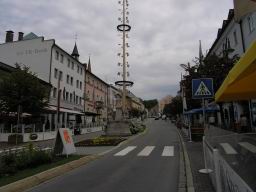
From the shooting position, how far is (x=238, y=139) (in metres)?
5.09

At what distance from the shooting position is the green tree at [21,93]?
29188 mm

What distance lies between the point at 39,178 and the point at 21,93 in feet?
69.5

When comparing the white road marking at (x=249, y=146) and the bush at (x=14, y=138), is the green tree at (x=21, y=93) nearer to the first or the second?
the bush at (x=14, y=138)

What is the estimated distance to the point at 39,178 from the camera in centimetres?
961

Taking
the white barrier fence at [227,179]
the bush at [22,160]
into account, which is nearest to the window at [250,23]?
the bush at [22,160]

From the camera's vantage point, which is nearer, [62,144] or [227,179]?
[227,179]

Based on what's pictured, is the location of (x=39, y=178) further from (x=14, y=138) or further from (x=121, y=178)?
(x=14, y=138)

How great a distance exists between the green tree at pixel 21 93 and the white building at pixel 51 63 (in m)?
12.4

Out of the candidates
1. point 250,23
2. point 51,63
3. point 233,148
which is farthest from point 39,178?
point 51,63

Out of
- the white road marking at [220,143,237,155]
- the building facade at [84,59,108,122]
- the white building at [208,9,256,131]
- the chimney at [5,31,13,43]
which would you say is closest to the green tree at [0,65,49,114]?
the white building at [208,9,256,131]

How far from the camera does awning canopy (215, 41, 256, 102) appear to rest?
3.78 m

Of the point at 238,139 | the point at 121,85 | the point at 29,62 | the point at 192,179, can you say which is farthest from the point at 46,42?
the point at 238,139

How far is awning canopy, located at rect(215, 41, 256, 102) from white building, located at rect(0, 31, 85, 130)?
37307 millimetres

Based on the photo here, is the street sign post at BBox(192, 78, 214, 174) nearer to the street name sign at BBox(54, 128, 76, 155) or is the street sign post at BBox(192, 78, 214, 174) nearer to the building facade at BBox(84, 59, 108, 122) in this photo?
A: the street name sign at BBox(54, 128, 76, 155)
